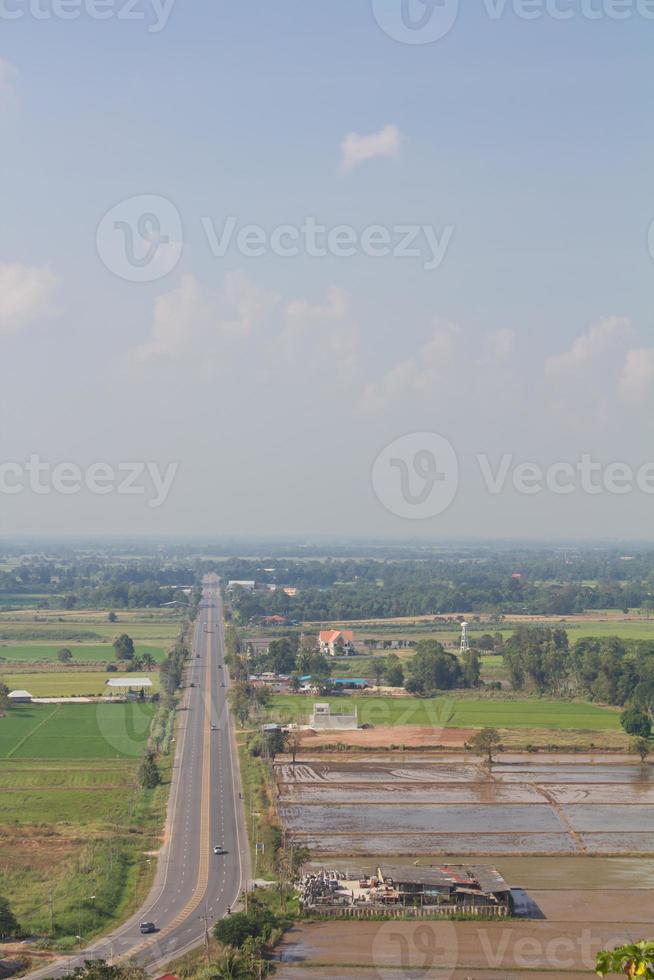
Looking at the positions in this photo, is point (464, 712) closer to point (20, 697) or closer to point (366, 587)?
point (20, 697)

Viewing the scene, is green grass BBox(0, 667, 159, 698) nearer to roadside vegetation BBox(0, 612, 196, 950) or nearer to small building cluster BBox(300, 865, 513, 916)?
roadside vegetation BBox(0, 612, 196, 950)

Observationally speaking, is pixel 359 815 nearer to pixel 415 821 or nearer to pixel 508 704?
pixel 415 821

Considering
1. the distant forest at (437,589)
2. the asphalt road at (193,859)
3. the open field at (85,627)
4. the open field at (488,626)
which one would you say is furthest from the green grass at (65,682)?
the distant forest at (437,589)

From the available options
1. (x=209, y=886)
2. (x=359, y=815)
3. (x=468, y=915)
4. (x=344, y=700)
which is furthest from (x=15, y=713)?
(x=468, y=915)

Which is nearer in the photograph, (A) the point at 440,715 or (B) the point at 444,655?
(A) the point at 440,715

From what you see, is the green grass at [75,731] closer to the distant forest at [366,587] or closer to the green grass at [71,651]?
the green grass at [71,651]

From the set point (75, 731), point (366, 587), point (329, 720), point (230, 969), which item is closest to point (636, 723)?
A: point (329, 720)
